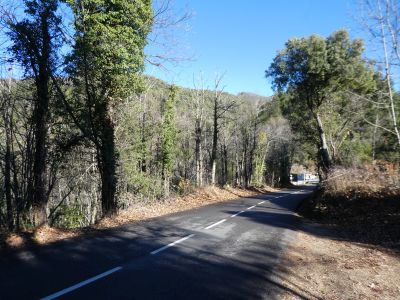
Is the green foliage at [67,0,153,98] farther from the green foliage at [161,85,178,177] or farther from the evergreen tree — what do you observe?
the green foliage at [161,85,178,177]

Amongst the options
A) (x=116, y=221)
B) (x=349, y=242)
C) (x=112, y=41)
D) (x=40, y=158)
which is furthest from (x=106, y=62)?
(x=349, y=242)

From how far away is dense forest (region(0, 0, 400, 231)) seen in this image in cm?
1309

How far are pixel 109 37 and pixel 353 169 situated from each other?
42.0 feet

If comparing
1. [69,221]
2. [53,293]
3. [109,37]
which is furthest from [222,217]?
[69,221]

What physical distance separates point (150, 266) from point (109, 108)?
950cm

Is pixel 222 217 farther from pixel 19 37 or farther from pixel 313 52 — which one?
pixel 313 52

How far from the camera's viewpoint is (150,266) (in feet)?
25.3

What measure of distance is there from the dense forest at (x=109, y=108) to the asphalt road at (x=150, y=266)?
12.5ft

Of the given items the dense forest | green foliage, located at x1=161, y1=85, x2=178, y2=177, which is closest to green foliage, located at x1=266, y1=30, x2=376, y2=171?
the dense forest

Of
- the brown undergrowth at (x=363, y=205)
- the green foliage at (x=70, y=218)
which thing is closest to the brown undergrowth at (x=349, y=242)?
the brown undergrowth at (x=363, y=205)

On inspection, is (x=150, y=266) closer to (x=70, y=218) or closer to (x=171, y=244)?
(x=171, y=244)

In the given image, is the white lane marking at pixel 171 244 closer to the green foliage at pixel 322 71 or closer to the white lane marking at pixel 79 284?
the white lane marking at pixel 79 284

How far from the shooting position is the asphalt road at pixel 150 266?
608cm

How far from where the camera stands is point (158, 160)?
33781 mm
